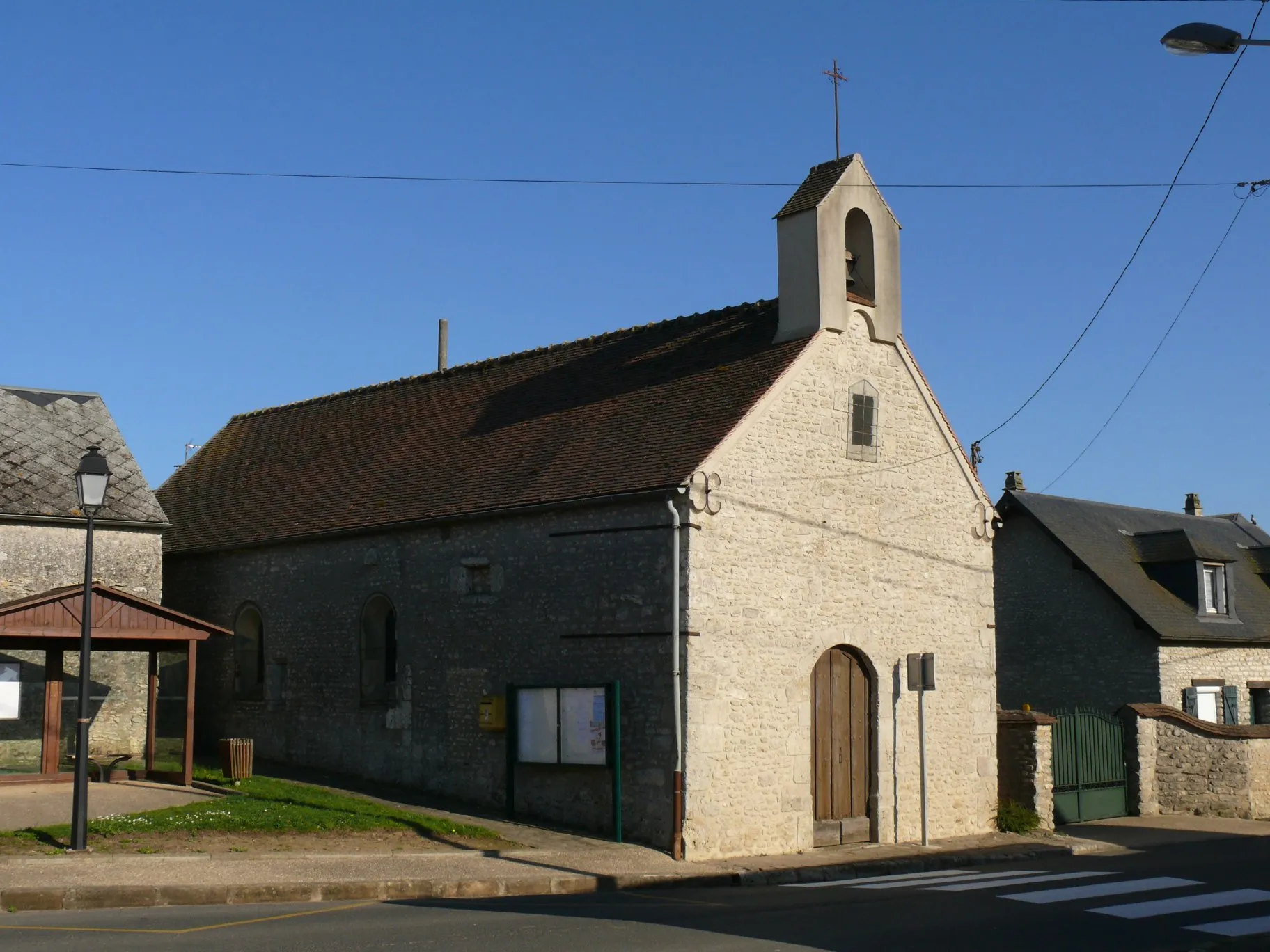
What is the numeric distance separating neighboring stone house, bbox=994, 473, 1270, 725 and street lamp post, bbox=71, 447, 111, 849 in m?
21.8

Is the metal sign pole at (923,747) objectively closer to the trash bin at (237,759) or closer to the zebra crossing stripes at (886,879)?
the zebra crossing stripes at (886,879)

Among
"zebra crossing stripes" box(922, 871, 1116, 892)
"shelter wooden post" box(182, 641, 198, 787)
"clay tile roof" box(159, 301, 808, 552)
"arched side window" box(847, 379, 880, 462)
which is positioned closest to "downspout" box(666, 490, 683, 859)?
"clay tile roof" box(159, 301, 808, 552)

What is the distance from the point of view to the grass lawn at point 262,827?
14828mm

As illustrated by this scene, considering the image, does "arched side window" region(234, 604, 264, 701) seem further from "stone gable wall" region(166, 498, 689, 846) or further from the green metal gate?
the green metal gate

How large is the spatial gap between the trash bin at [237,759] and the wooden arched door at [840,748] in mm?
8666

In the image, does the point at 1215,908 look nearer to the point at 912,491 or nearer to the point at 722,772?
the point at 722,772

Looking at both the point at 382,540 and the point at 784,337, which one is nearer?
the point at 784,337

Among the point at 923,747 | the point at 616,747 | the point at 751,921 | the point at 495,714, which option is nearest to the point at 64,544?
the point at 495,714

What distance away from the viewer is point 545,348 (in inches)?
939

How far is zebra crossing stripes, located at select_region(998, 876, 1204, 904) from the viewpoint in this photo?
1314cm

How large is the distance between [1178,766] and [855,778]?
9218mm

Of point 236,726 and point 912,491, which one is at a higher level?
point 912,491

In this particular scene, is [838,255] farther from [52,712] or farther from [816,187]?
[52,712]

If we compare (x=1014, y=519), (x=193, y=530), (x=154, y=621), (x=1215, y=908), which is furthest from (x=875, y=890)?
(x=1014, y=519)
